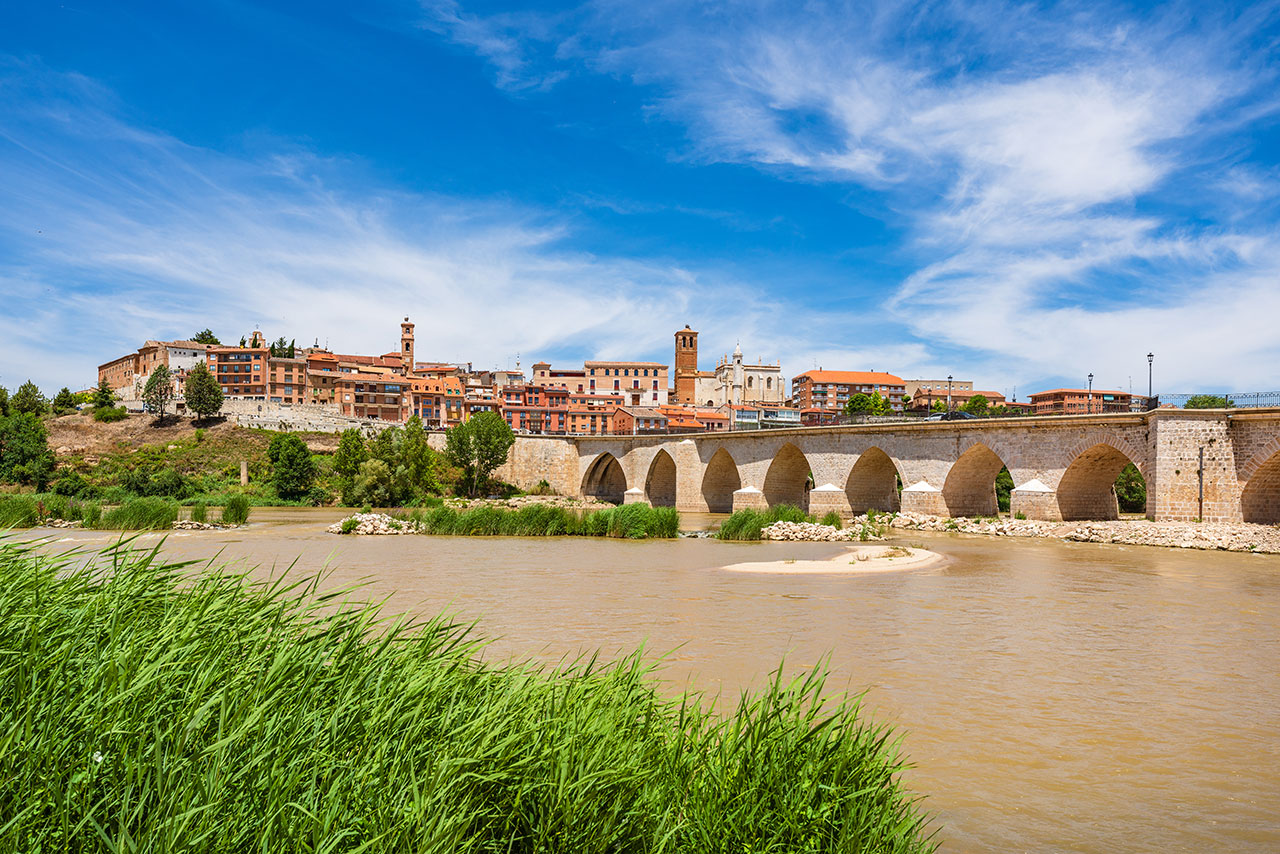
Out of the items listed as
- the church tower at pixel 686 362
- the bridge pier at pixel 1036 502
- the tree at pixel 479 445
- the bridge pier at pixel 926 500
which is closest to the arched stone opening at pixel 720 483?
the bridge pier at pixel 926 500

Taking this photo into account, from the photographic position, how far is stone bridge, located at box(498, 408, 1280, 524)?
2488 centimetres

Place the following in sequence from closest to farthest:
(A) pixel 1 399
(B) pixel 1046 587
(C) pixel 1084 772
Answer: (C) pixel 1084 772 < (B) pixel 1046 587 < (A) pixel 1 399

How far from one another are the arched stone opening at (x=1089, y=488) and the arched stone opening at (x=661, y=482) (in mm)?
31418

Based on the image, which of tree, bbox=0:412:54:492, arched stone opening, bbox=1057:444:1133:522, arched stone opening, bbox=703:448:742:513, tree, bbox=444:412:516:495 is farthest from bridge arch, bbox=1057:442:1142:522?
tree, bbox=0:412:54:492

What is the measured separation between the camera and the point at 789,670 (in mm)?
9148

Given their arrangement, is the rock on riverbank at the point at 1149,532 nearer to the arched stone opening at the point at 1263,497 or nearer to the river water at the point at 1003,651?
the arched stone opening at the point at 1263,497

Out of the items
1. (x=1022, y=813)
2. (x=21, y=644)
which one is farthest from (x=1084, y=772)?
(x=21, y=644)

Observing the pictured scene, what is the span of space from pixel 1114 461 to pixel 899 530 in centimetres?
871

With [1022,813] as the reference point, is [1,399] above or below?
above

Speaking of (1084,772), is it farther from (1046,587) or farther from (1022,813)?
(1046,587)

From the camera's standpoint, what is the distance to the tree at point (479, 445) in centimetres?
6016

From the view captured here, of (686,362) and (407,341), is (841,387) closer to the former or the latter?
(686,362)

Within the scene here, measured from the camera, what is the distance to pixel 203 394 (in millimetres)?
73375

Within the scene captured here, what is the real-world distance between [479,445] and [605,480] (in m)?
13.9
